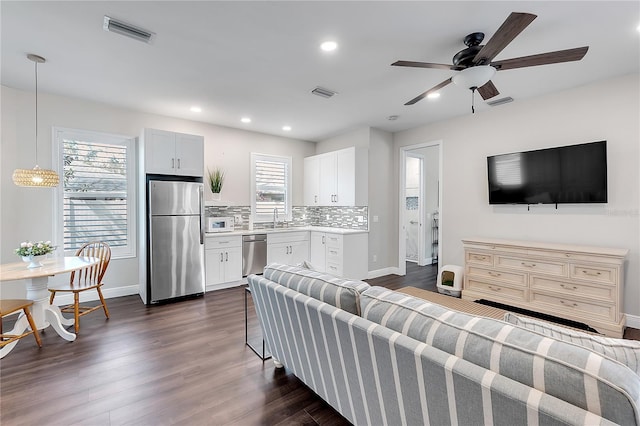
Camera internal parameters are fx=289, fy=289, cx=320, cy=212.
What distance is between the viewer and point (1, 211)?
11.3ft

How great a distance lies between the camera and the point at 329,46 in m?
2.57

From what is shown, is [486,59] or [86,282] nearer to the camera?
[486,59]

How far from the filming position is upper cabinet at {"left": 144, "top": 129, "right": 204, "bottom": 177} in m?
3.98

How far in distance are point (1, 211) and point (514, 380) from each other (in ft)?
16.8

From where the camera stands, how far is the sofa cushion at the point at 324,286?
1563mm

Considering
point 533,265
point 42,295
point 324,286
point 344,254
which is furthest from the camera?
point 344,254

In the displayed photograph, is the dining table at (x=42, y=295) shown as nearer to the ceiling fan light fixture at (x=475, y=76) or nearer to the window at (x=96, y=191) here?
the window at (x=96, y=191)

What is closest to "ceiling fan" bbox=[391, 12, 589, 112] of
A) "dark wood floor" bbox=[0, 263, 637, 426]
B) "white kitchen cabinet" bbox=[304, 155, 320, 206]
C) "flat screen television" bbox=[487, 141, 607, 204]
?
"flat screen television" bbox=[487, 141, 607, 204]

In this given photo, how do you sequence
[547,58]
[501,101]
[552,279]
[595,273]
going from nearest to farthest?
[547,58] → [595,273] → [552,279] → [501,101]

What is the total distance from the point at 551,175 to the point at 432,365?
370cm

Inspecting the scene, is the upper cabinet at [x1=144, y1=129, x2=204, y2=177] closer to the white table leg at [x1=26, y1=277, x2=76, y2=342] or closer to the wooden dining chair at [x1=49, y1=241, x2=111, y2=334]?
the wooden dining chair at [x1=49, y1=241, x2=111, y2=334]

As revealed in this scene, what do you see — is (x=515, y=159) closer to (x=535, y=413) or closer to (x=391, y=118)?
(x=391, y=118)

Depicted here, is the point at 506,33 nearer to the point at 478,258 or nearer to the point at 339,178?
the point at 478,258

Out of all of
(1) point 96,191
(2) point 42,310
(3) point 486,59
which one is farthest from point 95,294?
(3) point 486,59
